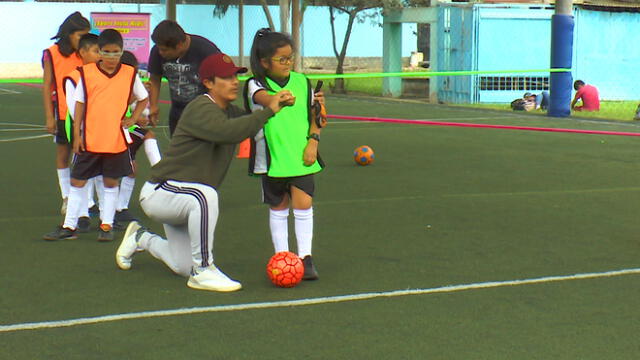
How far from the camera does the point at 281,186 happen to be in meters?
7.20

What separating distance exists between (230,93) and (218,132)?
11.7 inches

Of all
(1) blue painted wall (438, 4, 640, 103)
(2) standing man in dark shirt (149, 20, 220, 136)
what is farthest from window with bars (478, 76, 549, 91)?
(2) standing man in dark shirt (149, 20, 220, 136)

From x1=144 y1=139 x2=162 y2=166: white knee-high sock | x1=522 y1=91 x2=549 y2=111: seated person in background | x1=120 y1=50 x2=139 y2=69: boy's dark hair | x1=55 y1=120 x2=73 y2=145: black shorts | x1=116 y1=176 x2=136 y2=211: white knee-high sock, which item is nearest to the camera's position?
A: x1=120 y1=50 x2=139 y2=69: boy's dark hair

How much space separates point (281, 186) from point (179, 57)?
2.21m

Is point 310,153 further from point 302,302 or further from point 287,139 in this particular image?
point 302,302

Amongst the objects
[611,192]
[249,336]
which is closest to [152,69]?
[249,336]

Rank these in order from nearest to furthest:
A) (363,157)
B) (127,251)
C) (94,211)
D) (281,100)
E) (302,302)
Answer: (302,302) → (281,100) → (127,251) → (94,211) → (363,157)

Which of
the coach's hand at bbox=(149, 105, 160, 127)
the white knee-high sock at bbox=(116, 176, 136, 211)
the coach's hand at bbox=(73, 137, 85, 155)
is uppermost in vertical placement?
the coach's hand at bbox=(149, 105, 160, 127)

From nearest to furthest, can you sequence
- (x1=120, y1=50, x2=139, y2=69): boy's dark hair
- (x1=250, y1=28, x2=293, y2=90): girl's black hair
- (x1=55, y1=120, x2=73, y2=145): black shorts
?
(x1=250, y1=28, x2=293, y2=90): girl's black hair, (x1=120, y1=50, x2=139, y2=69): boy's dark hair, (x1=55, y1=120, x2=73, y2=145): black shorts

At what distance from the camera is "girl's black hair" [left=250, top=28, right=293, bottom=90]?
696 centimetres

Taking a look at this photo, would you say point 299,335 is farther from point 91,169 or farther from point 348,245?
point 91,169

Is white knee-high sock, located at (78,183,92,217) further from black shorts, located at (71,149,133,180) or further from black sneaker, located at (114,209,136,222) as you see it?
black sneaker, located at (114,209,136,222)

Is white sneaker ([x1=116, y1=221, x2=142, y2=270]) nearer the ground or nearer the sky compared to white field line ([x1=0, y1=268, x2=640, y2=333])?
nearer the sky

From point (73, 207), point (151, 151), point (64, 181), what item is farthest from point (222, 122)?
point (64, 181)
